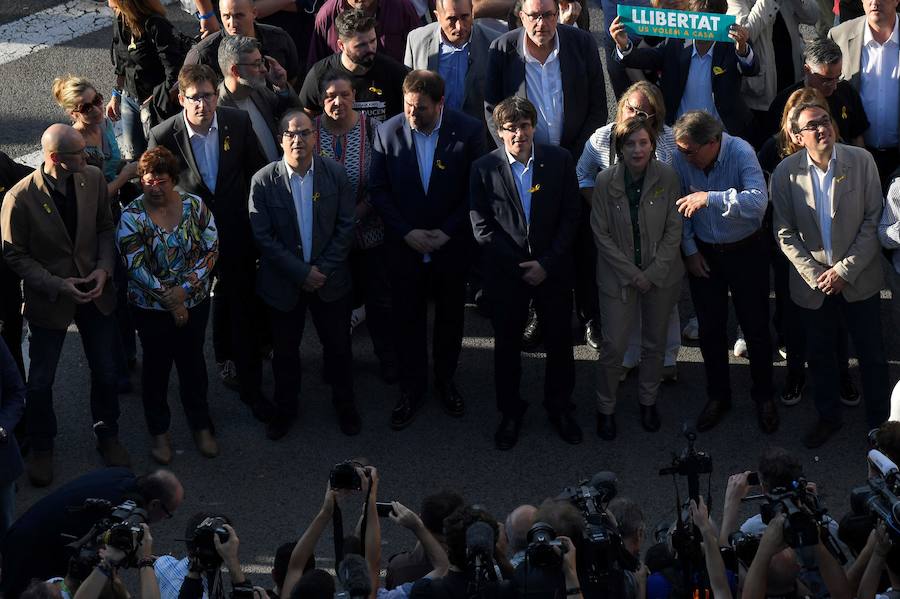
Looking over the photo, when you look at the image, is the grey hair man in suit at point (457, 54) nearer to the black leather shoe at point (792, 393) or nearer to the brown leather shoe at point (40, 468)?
the black leather shoe at point (792, 393)

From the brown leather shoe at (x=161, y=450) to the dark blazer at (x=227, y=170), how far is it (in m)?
1.17

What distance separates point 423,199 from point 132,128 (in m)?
2.61

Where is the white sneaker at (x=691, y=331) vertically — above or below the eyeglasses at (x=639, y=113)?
below

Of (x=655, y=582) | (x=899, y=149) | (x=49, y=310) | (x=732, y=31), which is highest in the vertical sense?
(x=732, y=31)

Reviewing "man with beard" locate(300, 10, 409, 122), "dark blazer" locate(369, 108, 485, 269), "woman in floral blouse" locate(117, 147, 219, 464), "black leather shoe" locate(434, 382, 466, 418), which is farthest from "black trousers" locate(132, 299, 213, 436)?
"man with beard" locate(300, 10, 409, 122)

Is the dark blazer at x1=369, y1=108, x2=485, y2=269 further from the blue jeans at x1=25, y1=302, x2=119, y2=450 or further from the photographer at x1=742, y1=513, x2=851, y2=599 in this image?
the photographer at x1=742, y1=513, x2=851, y2=599

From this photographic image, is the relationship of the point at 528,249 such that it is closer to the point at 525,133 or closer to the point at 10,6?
the point at 525,133

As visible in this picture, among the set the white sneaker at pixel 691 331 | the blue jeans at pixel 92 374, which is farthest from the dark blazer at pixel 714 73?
the blue jeans at pixel 92 374

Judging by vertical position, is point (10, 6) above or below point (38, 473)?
above

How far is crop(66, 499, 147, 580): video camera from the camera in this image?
6094 mm

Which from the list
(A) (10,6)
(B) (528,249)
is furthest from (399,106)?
(A) (10,6)

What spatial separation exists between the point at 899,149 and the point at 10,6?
9.32 metres

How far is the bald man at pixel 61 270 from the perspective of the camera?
8359mm

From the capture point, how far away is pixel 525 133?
8.57 metres
